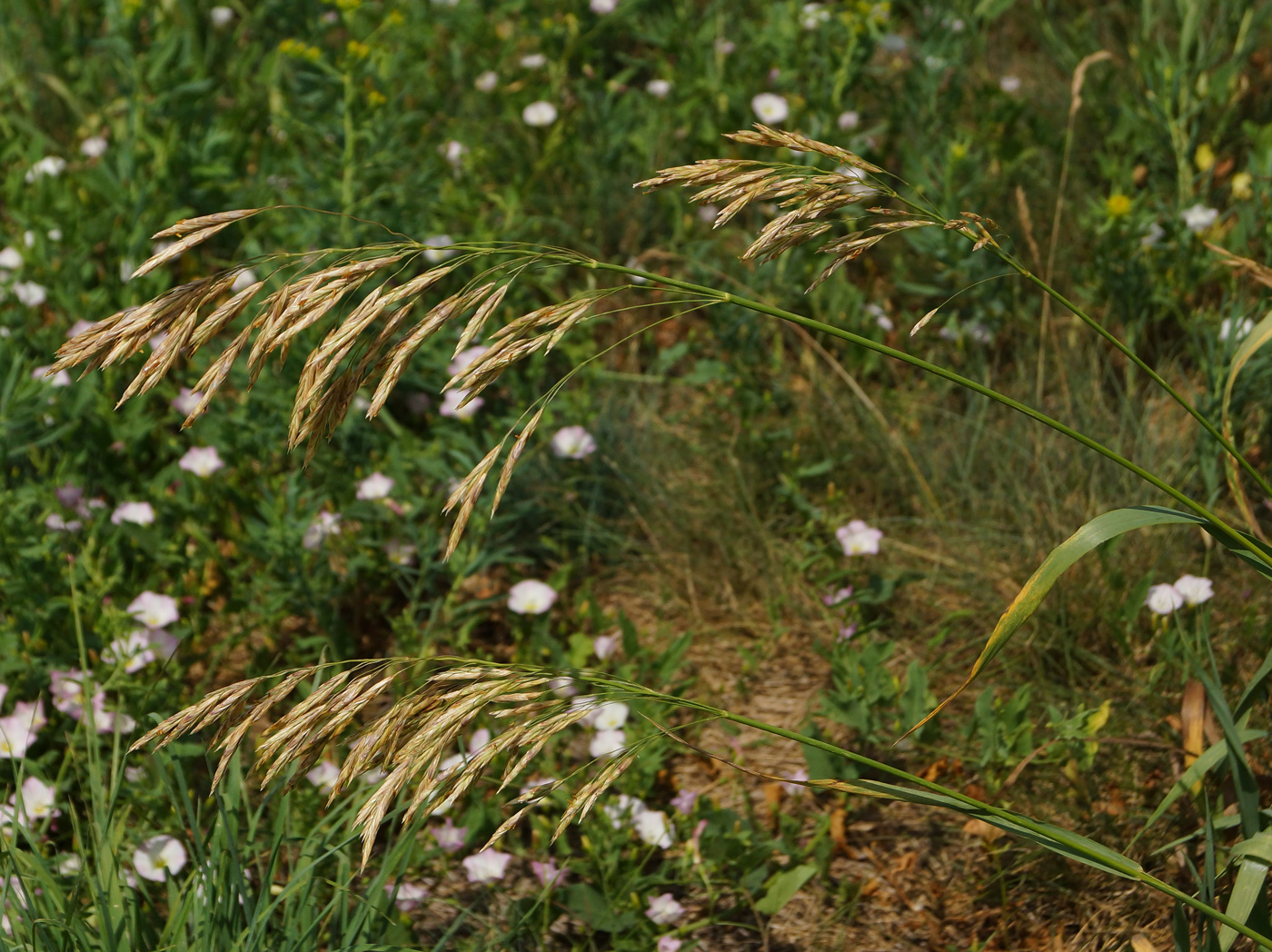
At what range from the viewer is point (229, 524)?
9.12 feet

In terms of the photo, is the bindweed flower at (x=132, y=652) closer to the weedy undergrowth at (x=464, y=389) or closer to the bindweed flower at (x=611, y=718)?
the bindweed flower at (x=611, y=718)

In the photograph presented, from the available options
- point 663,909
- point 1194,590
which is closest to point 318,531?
point 663,909

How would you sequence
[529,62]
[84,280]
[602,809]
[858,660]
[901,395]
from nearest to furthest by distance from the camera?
1. [602,809]
2. [858,660]
3. [901,395]
4. [84,280]
5. [529,62]

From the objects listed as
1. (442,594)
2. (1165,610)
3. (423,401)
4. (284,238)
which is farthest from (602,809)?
(284,238)

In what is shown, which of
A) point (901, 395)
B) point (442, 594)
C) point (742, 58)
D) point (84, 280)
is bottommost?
point (442, 594)

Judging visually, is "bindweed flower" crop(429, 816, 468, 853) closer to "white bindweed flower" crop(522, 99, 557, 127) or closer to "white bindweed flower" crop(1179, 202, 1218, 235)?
"white bindweed flower" crop(1179, 202, 1218, 235)

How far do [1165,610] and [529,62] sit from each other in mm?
Answer: 2816

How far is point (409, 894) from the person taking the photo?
79.0 inches

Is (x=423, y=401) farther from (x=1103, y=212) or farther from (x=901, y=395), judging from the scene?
(x=1103, y=212)

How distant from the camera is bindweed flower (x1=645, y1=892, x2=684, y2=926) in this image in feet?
6.45

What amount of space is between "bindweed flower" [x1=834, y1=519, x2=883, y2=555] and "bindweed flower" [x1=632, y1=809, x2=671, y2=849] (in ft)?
2.55

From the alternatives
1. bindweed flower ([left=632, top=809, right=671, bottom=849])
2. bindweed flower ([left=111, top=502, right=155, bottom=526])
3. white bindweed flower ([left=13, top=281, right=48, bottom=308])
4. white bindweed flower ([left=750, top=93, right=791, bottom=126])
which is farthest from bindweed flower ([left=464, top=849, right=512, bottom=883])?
white bindweed flower ([left=750, top=93, right=791, bottom=126])

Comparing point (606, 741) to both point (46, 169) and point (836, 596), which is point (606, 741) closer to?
point (836, 596)

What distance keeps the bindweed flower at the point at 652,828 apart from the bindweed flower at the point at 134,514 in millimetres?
1313
